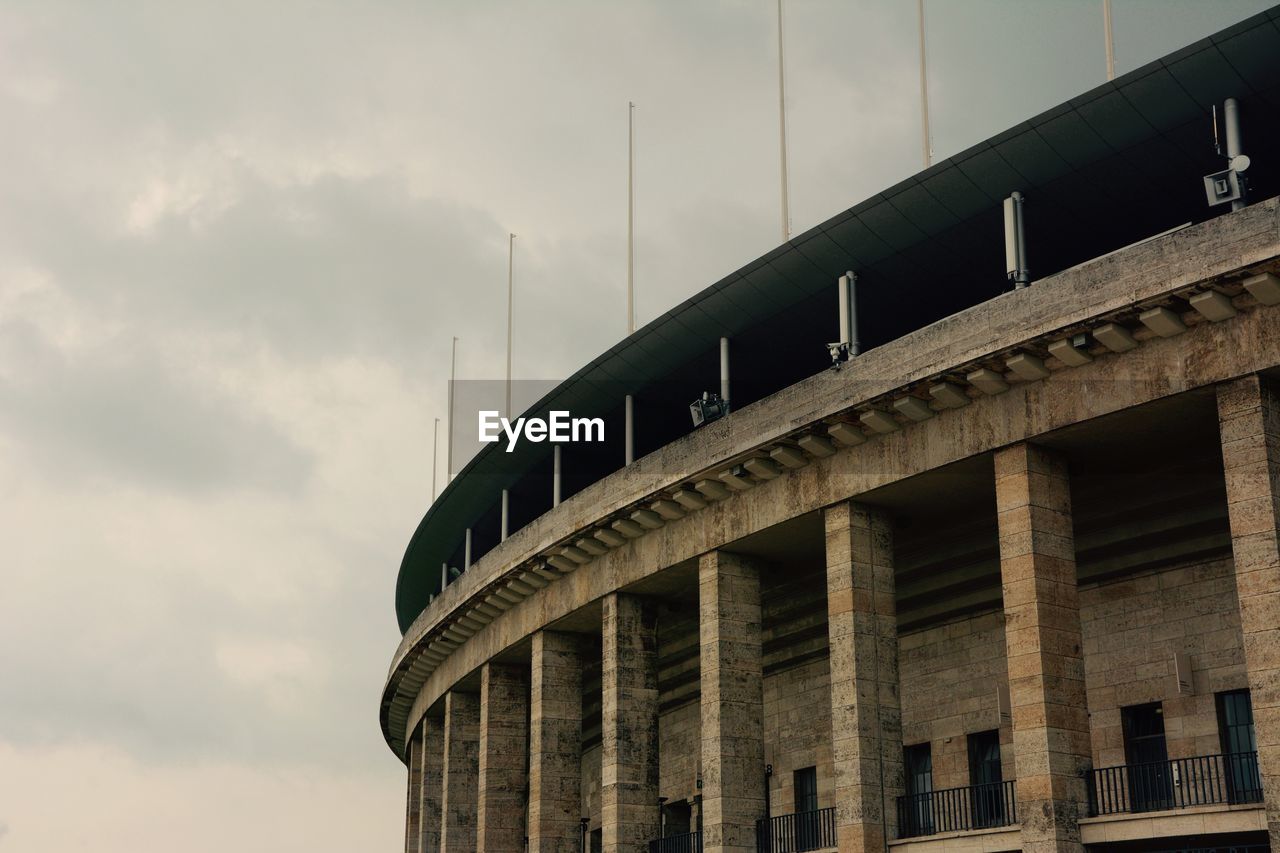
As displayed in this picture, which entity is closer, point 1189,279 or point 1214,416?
point 1189,279

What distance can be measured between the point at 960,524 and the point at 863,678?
4417 mm

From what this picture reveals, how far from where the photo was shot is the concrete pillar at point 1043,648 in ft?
74.1

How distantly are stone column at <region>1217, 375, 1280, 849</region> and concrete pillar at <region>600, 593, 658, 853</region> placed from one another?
15.0 meters

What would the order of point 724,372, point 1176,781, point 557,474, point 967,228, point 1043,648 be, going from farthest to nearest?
point 557,474 → point 724,372 → point 967,228 → point 1176,781 → point 1043,648

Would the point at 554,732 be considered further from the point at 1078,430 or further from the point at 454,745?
the point at 1078,430

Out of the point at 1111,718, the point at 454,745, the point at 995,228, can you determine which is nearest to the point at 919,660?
the point at 1111,718

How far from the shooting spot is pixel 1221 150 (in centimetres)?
2544

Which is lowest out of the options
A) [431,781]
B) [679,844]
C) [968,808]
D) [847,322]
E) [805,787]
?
[679,844]

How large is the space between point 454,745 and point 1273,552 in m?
28.6

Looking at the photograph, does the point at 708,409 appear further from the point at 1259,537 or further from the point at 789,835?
the point at 1259,537

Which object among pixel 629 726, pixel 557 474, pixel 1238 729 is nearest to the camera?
pixel 1238 729

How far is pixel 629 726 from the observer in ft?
107

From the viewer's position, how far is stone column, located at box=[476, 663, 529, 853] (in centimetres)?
3931

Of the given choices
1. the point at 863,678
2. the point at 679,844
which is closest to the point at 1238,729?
the point at 863,678
